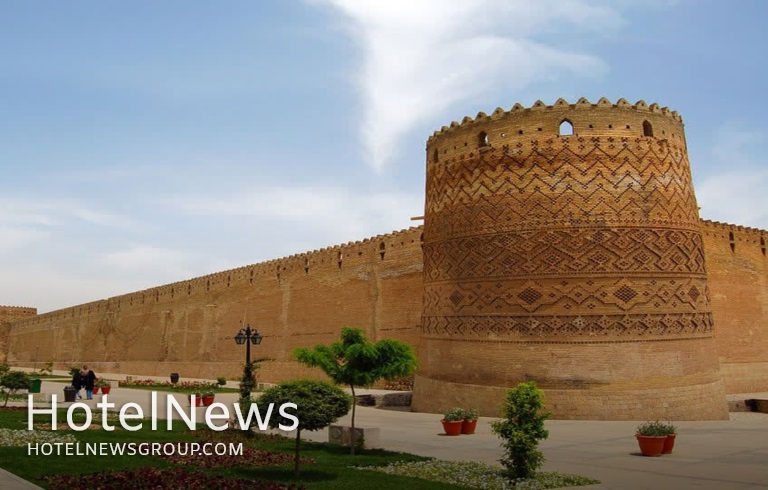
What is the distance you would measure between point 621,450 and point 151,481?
6617mm

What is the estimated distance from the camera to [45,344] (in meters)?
49.4

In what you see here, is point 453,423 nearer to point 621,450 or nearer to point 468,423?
point 468,423

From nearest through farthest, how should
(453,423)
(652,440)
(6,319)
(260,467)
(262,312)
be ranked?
(260,467) → (652,440) → (453,423) → (262,312) → (6,319)

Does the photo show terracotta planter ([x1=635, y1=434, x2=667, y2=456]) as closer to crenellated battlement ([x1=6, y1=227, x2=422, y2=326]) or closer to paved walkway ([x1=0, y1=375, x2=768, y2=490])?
paved walkway ([x1=0, y1=375, x2=768, y2=490])

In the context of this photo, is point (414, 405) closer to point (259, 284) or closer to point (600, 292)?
point (600, 292)

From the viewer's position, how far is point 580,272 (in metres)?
13.6

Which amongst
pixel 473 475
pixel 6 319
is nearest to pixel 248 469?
pixel 473 475

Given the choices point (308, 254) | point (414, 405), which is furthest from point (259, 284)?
point (414, 405)

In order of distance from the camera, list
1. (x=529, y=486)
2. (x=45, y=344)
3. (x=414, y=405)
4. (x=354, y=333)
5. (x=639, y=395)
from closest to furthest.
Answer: (x=529, y=486), (x=354, y=333), (x=639, y=395), (x=414, y=405), (x=45, y=344)

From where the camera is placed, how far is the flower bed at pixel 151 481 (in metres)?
6.23

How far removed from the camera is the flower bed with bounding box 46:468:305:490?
623cm

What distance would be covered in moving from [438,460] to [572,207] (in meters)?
7.28

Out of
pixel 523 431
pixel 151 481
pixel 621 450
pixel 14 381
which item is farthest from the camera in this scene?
pixel 14 381

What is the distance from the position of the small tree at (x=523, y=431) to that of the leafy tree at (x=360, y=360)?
2.83 metres
